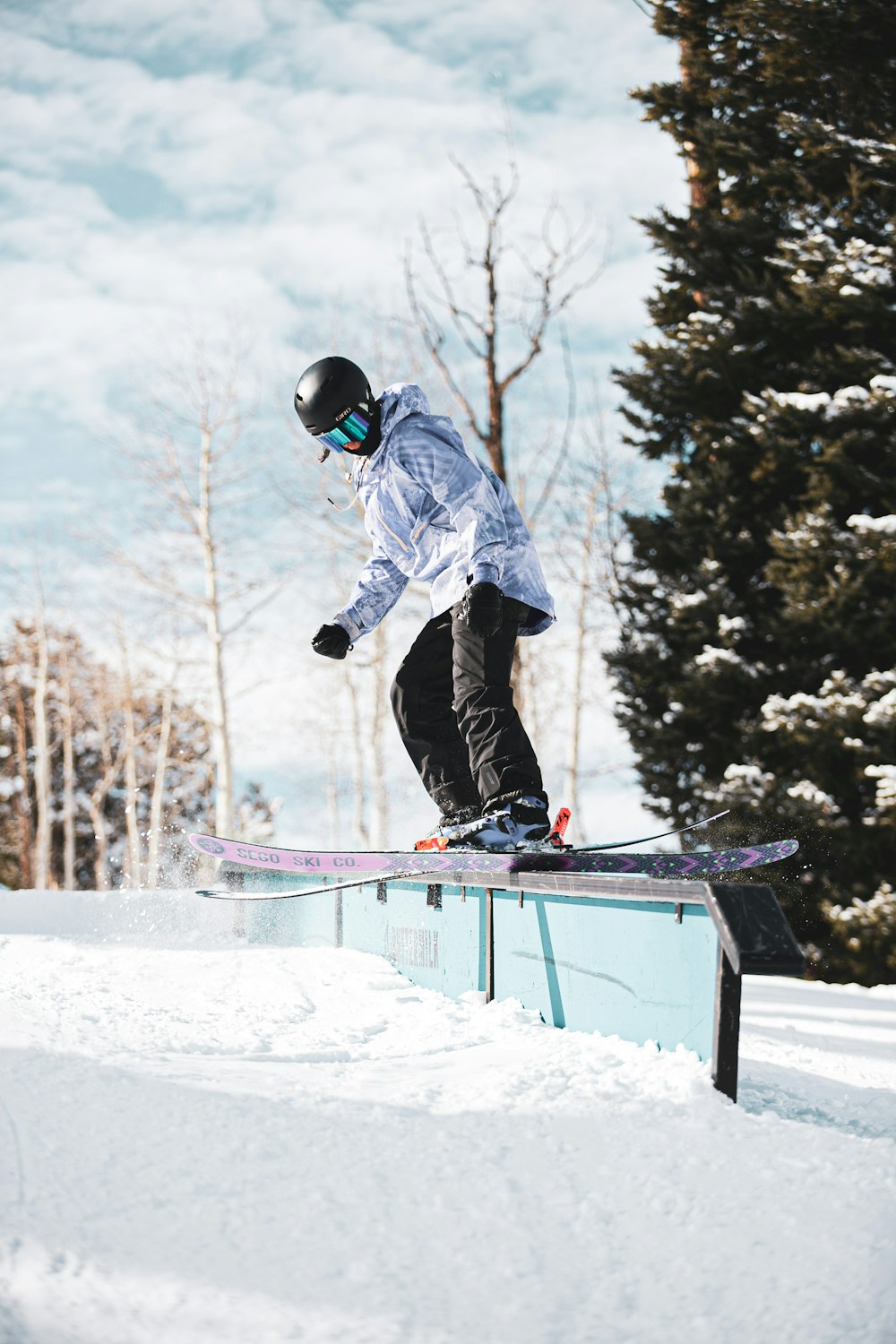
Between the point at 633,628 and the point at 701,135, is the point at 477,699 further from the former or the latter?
the point at 701,135

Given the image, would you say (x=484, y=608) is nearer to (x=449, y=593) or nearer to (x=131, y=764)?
(x=449, y=593)

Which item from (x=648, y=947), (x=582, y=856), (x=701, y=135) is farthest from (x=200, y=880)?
(x=701, y=135)

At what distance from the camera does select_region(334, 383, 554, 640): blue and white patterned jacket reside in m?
3.50

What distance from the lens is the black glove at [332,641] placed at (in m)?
3.84

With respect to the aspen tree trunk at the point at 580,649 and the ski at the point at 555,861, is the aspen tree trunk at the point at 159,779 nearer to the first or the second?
the aspen tree trunk at the point at 580,649

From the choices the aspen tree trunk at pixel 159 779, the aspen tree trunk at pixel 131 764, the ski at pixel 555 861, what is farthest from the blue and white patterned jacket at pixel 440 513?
the aspen tree trunk at pixel 131 764

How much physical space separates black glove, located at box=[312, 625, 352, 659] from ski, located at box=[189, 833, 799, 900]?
2.65 ft

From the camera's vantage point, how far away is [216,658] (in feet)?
52.5

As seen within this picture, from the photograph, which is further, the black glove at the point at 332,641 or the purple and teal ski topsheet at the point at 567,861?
the black glove at the point at 332,641

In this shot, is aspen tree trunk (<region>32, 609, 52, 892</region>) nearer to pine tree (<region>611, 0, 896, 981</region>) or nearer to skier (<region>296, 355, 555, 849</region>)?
pine tree (<region>611, 0, 896, 981</region>)

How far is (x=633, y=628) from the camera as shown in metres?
9.38

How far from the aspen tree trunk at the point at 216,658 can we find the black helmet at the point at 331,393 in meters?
11.2

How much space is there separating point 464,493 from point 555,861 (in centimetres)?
137

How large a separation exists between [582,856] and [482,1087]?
40.2 inches
